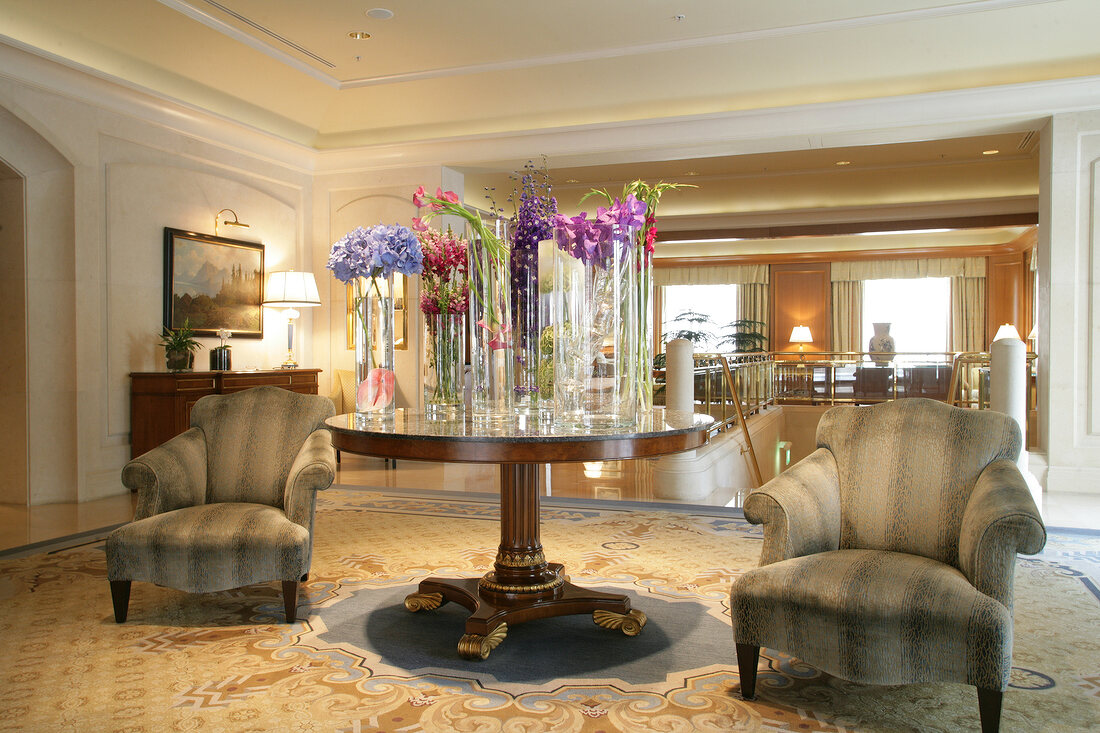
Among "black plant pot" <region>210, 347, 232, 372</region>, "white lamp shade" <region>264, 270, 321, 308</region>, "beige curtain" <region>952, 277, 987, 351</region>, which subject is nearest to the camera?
"black plant pot" <region>210, 347, 232, 372</region>

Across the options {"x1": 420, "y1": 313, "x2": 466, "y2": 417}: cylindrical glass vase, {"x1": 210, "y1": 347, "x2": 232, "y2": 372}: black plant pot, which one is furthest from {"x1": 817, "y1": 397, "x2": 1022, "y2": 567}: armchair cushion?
{"x1": 210, "y1": 347, "x2": 232, "y2": 372}: black plant pot

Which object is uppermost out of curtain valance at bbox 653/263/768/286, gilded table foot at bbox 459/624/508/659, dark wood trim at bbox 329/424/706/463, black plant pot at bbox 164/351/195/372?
curtain valance at bbox 653/263/768/286

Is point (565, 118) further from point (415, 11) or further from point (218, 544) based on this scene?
point (218, 544)

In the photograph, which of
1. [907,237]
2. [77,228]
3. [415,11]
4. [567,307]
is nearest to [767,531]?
[567,307]

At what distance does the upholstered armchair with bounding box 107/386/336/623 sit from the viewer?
118 inches

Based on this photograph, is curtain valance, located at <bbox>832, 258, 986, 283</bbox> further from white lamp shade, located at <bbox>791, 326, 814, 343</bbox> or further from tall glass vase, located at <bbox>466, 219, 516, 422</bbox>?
tall glass vase, located at <bbox>466, 219, 516, 422</bbox>

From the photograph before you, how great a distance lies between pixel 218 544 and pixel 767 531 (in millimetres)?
1921

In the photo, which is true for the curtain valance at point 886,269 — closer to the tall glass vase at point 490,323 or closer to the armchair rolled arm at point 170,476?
the tall glass vase at point 490,323

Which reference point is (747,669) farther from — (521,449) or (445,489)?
(445,489)

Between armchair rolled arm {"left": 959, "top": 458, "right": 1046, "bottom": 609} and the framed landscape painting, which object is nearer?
armchair rolled arm {"left": 959, "top": 458, "right": 1046, "bottom": 609}

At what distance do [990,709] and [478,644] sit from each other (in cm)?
145

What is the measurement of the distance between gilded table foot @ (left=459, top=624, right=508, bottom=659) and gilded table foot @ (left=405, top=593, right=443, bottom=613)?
0.41m

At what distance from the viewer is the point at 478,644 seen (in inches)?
104

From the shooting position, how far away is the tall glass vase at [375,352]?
2996mm
